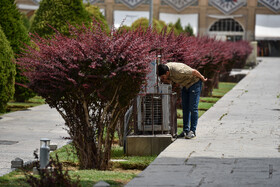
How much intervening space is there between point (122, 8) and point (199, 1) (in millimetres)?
7953

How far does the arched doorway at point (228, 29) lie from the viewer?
209 ft

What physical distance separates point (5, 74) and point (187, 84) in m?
4.94

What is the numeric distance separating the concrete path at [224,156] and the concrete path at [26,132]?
1.80 m

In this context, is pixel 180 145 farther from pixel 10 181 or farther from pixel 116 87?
pixel 10 181

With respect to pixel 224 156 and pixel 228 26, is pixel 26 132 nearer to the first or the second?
pixel 224 156

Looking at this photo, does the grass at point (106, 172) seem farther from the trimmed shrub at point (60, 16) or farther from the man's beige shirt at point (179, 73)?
the trimmed shrub at point (60, 16)

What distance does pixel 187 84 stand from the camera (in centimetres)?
880

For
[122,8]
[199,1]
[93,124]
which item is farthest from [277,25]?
[93,124]

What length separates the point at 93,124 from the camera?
7.14m

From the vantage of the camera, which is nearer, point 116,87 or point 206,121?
point 116,87

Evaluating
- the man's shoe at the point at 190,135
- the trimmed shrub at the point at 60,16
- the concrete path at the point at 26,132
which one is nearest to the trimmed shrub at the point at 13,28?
the concrete path at the point at 26,132

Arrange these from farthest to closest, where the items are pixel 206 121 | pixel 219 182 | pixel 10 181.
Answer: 1. pixel 206 121
2. pixel 10 181
3. pixel 219 182

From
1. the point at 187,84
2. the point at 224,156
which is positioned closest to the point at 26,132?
the point at 187,84

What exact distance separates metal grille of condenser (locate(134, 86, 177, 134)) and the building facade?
53.9 metres
